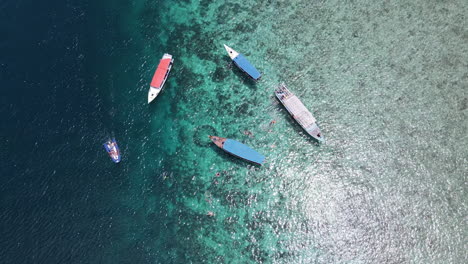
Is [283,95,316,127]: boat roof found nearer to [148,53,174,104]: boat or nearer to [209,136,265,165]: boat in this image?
[209,136,265,165]: boat

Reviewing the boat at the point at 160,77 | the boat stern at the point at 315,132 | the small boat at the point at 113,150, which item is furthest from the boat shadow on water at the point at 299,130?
the small boat at the point at 113,150

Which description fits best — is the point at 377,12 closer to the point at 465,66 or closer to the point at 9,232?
the point at 465,66

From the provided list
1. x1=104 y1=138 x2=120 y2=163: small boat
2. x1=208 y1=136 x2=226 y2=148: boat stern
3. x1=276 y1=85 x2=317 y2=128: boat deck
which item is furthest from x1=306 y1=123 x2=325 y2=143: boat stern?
x1=104 y1=138 x2=120 y2=163: small boat

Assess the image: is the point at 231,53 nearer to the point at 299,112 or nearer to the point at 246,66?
the point at 246,66

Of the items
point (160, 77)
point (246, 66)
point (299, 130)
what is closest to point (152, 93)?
point (160, 77)

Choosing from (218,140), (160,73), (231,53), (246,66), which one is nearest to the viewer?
(218,140)

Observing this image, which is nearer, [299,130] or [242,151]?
[242,151]

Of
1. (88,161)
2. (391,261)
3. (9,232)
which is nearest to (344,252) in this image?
(391,261)
